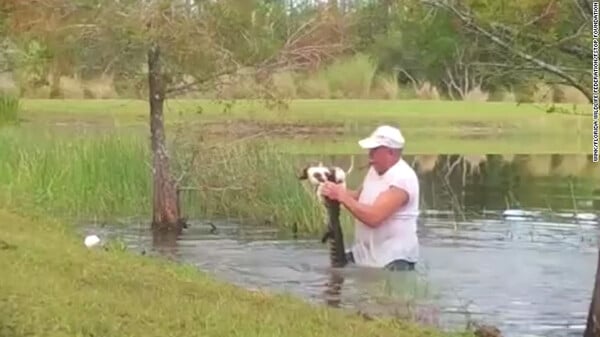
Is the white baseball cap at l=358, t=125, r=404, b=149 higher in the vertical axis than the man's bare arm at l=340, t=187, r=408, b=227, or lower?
higher

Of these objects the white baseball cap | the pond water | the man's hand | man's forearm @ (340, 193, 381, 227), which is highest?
the white baseball cap

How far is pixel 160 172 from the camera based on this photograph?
1555 cm

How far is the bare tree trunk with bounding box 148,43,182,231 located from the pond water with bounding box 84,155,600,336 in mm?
239

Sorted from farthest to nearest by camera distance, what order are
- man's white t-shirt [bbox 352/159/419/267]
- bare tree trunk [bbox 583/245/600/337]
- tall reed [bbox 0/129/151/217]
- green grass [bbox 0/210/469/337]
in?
tall reed [bbox 0/129/151/217] < man's white t-shirt [bbox 352/159/419/267] < bare tree trunk [bbox 583/245/600/337] < green grass [bbox 0/210/469/337]

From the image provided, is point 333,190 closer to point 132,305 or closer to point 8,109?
point 132,305

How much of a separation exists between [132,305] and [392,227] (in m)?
4.65

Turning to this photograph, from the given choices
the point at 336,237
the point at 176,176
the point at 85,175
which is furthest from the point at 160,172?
the point at 336,237

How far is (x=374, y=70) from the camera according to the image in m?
41.4

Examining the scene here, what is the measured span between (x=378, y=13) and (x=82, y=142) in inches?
154

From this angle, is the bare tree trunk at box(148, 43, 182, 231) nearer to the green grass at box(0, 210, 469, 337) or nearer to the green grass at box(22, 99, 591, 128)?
the green grass at box(0, 210, 469, 337)

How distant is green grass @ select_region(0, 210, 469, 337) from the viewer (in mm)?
7344

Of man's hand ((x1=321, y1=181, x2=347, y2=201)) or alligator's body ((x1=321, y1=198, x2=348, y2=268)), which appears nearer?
man's hand ((x1=321, y1=181, x2=347, y2=201))

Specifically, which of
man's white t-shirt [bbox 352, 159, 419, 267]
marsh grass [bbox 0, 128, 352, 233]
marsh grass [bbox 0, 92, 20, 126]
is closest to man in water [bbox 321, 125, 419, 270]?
man's white t-shirt [bbox 352, 159, 419, 267]

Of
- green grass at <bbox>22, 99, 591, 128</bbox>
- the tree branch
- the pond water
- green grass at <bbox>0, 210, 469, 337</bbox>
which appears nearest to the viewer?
green grass at <bbox>0, 210, 469, 337</bbox>
